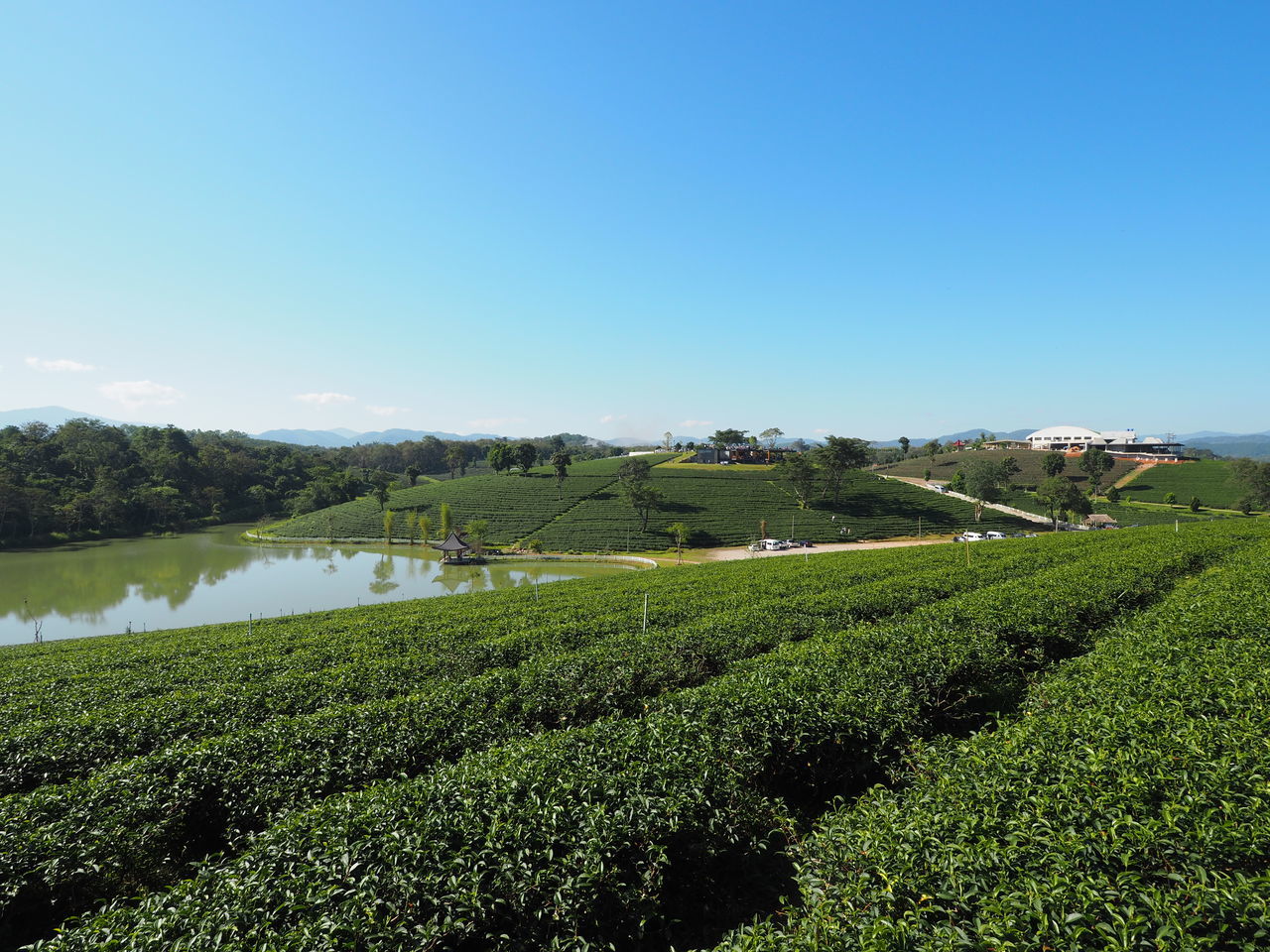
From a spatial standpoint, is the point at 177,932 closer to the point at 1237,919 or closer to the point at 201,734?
the point at 201,734

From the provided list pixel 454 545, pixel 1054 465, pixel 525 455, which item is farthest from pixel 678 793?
pixel 1054 465

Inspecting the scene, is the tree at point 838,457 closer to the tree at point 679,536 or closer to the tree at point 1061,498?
the tree at point 1061,498

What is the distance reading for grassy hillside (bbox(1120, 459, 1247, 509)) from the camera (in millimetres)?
71688

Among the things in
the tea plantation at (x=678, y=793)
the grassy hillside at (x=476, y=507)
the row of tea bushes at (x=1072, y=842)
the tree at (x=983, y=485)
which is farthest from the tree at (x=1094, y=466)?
the row of tea bushes at (x=1072, y=842)

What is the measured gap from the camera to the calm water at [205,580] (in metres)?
33.7

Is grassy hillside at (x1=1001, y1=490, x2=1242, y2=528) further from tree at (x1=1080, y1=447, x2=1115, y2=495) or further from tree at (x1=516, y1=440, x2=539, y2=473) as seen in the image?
tree at (x1=516, y1=440, x2=539, y2=473)

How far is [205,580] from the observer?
44.5 meters

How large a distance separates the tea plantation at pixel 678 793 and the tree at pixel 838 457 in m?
56.0

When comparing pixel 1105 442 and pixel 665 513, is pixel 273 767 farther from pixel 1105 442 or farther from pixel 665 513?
pixel 1105 442

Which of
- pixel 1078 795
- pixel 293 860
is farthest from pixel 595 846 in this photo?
pixel 1078 795

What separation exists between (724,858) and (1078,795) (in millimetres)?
3140

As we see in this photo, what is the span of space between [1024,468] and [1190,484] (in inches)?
789

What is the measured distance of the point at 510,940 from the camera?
3990 mm

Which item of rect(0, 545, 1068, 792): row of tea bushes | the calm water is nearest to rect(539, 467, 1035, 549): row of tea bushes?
the calm water
